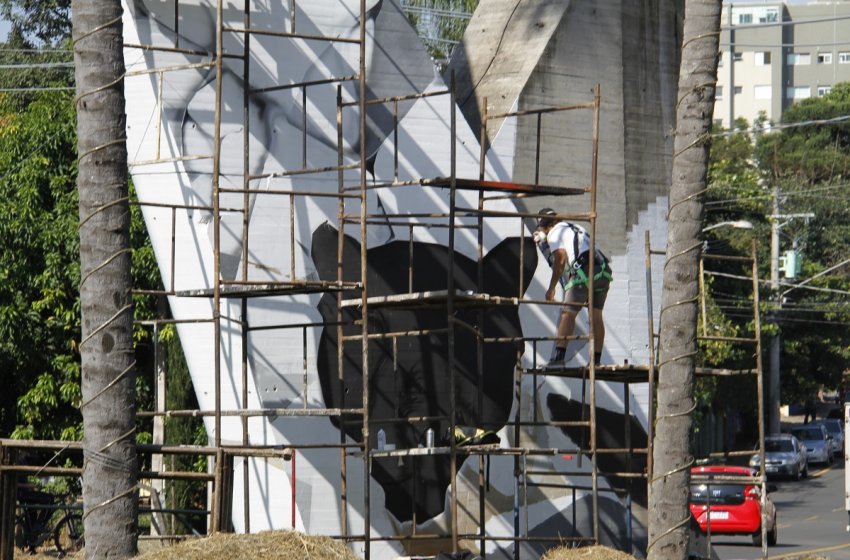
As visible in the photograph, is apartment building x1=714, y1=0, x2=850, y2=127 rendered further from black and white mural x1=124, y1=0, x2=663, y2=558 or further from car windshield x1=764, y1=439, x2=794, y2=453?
black and white mural x1=124, y1=0, x2=663, y2=558

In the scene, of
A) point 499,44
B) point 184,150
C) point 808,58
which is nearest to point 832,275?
point 499,44

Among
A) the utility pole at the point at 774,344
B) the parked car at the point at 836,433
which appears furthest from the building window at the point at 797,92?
the utility pole at the point at 774,344

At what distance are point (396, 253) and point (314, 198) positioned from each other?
106 centimetres

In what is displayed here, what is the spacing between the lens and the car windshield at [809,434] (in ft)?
149

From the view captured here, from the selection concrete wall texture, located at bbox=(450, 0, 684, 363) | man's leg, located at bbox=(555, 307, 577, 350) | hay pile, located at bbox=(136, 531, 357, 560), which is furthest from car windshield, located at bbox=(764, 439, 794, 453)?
hay pile, located at bbox=(136, 531, 357, 560)

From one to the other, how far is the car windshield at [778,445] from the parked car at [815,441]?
13.4ft

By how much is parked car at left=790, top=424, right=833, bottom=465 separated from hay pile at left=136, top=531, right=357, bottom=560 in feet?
126

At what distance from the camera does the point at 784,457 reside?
3994 centimetres

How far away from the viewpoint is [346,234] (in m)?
13.4

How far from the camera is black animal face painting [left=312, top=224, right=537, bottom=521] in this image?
43.9ft

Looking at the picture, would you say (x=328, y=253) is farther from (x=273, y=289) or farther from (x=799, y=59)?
(x=799, y=59)

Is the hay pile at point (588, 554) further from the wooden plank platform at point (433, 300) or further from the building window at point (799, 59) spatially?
the building window at point (799, 59)

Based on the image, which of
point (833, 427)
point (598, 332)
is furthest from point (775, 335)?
point (598, 332)

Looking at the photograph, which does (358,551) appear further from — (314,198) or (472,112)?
(472,112)
